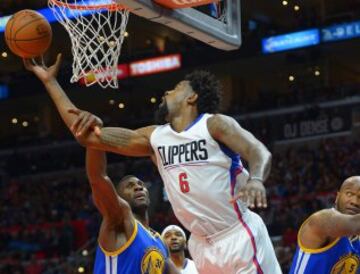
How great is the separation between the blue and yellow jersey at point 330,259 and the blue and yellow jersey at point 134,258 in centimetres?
90

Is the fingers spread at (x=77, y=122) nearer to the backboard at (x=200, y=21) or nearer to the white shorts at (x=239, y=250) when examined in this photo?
the backboard at (x=200, y=21)

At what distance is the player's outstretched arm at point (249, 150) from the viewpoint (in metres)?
3.58

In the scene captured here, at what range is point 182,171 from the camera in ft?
13.7

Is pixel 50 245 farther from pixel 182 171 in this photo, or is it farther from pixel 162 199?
pixel 182 171

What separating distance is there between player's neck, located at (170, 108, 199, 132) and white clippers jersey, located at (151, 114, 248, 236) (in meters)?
0.06

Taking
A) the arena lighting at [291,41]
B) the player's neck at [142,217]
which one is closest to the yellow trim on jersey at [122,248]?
the player's neck at [142,217]

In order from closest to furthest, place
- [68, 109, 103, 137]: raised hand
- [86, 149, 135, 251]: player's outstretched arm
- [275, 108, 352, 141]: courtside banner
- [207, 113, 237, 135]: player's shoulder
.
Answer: [207, 113, 237, 135]: player's shoulder → [68, 109, 103, 137]: raised hand → [86, 149, 135, 251]: player's outstretched arm → [275, 108, 352, 141]: courtside banner

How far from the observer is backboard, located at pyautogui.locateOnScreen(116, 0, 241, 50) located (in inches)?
189

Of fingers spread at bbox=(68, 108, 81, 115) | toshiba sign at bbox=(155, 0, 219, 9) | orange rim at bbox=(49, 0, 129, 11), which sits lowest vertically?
fingers spread at bbox=(68, 108, 81, 115)

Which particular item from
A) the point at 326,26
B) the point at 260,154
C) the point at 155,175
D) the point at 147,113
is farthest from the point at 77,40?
the point at 147,113

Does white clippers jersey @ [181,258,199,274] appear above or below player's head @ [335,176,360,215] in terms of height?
below

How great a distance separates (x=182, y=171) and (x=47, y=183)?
18.7 meters

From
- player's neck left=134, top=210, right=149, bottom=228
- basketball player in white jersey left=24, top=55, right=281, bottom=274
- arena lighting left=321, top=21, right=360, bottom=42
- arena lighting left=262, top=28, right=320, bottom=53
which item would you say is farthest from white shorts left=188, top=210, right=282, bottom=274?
arena lighting left=262, top=28, right=320, bottom=53

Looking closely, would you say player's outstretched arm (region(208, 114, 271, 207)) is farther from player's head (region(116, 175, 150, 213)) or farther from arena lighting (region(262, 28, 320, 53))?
arena lighting (region(262, 28, 320, 53))
